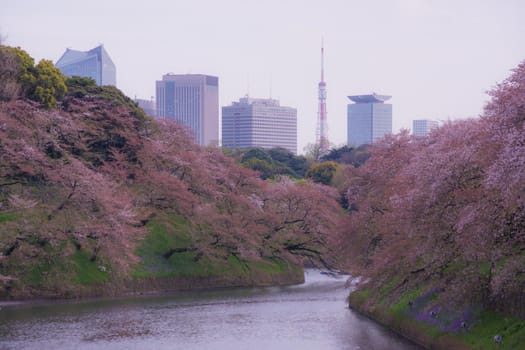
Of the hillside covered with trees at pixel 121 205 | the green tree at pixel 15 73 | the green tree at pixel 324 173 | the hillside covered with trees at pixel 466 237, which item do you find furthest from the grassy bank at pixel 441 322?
the green tree at pixel 324 173

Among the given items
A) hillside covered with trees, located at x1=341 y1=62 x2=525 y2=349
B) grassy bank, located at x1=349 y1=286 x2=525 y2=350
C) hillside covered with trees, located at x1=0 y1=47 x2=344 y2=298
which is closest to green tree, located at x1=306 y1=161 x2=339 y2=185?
hillside covered with trees, located at x1=0 y1=47 x2=344 y2=298

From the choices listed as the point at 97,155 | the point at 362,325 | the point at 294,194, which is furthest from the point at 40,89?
the point at 362,325


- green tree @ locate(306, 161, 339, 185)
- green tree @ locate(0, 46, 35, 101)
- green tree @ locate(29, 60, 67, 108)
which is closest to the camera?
green tree @ locate(0, 46, 35, 101)

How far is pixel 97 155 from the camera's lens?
55625 millimetres

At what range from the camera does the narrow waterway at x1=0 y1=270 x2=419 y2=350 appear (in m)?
28.8

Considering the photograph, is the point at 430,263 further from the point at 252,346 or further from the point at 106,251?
the point at 106,251

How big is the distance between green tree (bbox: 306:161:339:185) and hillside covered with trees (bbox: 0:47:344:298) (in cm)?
2746

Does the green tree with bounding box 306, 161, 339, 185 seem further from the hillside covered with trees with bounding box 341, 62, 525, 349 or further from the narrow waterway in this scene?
the hillside covered with trees with bounding box 341, 62, 525, 349

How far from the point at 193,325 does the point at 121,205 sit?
15475 millimetres

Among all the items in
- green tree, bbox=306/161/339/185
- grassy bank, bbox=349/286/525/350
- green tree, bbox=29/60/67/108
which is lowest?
grassy bank, bbox=349/286/525/350

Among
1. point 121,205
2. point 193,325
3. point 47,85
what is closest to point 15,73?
point 47,85

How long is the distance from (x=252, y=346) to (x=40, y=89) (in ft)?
111

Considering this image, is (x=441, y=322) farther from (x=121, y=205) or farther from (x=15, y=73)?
(x=15, y=73)

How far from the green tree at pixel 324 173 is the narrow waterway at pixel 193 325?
4793 centimetres
